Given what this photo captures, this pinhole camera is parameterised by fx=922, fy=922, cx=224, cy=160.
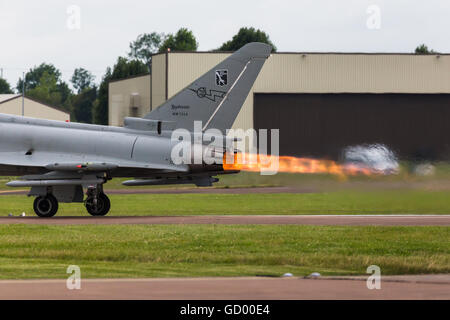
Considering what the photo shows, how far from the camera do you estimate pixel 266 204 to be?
37.2 metres

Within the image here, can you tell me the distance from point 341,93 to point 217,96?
118 feet

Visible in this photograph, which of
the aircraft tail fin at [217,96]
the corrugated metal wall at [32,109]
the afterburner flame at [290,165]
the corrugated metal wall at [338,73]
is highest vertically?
the corrugated metal wall at [338,73]

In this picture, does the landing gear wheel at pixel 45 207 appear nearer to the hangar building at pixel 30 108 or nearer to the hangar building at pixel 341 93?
the hangar building at pixel 341 93

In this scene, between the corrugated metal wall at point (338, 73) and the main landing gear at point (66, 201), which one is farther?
the corrugated metal wall at point (338, 73)

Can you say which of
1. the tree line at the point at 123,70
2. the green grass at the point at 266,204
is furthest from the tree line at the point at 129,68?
the green grass at the point at 266,204

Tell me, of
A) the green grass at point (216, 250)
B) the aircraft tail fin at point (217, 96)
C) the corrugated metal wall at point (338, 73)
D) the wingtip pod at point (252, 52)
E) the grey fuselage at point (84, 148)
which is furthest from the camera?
the corrugated metal wall at point (338, 73)

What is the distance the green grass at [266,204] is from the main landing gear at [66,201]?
2078mm

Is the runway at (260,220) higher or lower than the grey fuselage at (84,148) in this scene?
lower

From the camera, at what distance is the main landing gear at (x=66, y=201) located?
2828 cm

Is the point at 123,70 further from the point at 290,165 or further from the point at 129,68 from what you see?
the point at 290,165

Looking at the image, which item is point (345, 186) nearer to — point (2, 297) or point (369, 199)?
point (369, 199)

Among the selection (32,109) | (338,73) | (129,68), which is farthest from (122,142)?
(129,68)
